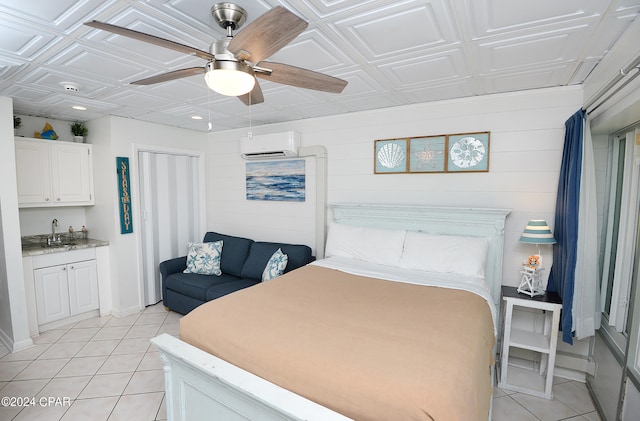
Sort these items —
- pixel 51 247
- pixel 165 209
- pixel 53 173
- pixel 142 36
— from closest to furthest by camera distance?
1. pixel 142 36
2. pixel 51 247
3. pixel 53 173
4. pixel 165 209

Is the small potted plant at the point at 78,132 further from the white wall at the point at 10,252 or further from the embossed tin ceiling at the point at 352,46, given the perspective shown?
the white wall at the point at 10,252

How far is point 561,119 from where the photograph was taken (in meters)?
2.57

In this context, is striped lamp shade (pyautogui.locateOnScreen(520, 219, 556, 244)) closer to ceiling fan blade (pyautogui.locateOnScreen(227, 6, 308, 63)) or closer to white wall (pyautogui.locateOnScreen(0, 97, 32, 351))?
ceiling fan blade (pyautogui.locateOnScreen(227, 6, 308, 63))

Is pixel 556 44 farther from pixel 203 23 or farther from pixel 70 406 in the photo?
pixel 70 406

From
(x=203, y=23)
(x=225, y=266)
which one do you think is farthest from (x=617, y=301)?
(x=225, y=266)

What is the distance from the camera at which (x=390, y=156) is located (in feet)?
10.9

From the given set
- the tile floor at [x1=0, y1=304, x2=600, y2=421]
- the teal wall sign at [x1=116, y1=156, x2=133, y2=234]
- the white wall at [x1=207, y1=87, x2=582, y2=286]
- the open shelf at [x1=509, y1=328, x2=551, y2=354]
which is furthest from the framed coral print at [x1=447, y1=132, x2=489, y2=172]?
the teal wall sign at [x1=116, y1=156, x2=133, y2=234]

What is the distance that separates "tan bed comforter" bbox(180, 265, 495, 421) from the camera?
1.21m

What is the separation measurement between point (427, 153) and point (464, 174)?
0.41 m

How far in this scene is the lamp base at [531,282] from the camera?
2502mm

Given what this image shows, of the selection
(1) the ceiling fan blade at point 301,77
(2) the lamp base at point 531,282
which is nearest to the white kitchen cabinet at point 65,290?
(1) the ceiling fan blade at point 301,77

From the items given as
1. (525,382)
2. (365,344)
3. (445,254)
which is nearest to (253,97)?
(365,344)

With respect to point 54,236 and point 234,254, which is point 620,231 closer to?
point 234,254

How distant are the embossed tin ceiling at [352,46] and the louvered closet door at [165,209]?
123cm
